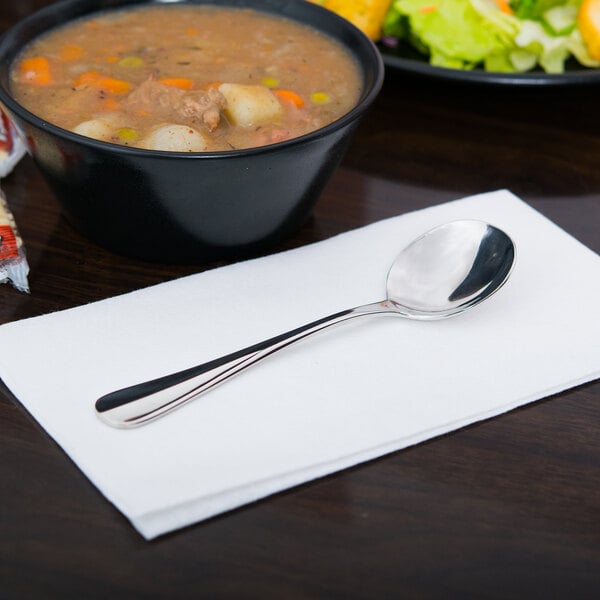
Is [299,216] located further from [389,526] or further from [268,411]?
[389,526]

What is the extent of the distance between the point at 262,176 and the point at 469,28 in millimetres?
785

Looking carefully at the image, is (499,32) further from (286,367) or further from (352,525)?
(352,525)

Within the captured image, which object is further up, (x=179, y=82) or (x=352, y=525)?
(x=179, y=82)

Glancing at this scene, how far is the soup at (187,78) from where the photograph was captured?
49.6 inches

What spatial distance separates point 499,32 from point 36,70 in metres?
0.89

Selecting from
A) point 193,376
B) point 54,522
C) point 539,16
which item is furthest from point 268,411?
point 539,16

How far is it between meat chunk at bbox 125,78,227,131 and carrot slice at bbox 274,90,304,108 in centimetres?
10

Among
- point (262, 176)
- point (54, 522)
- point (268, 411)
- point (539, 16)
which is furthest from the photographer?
point (539, 16)

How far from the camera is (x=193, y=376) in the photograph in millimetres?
1057

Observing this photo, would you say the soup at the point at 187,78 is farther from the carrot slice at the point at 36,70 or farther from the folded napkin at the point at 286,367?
the folded napkin at the point at 286,367

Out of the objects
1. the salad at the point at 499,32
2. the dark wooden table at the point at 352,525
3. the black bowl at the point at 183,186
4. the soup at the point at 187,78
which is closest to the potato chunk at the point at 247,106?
the soup at the point at 187,78

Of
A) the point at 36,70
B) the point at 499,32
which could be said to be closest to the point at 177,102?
the point at 36,70

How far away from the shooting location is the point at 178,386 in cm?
104

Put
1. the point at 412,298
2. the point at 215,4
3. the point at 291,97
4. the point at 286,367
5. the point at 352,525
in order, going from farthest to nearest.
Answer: the point at 215,4 < the point at 291,97 < the point at 412,298 < the point at 286,367 < the point at 352,525
